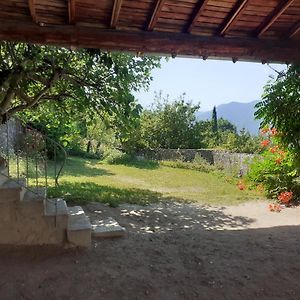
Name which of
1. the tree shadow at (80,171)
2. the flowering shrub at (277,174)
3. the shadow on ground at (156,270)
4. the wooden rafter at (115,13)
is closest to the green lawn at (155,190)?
the flowering shrub at (277,174)

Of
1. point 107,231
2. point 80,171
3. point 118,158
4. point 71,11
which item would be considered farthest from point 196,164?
point 71,11

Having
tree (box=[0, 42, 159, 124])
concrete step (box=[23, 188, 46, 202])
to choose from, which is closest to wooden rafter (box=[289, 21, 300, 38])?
tree (box=[0, 42, 159, 124])

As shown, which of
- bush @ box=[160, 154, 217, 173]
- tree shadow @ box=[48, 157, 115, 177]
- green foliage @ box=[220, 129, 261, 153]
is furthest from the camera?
green foliage @ box=[220, 129, 261, 153]

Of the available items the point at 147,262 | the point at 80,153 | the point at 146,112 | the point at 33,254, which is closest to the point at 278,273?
the point at 147,262

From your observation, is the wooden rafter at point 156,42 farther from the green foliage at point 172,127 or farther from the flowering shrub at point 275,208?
the green foliage at point 172,127

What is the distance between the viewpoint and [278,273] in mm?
4051

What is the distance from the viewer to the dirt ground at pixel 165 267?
359cm

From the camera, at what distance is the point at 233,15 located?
12.7 ft

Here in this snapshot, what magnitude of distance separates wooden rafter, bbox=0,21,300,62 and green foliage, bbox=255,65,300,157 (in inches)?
93.0

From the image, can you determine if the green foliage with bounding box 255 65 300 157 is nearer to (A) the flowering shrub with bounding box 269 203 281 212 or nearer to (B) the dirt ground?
(A) the flowering shrub with bounding box 269 203 281 212

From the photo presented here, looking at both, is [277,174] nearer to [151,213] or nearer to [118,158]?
[151,213]

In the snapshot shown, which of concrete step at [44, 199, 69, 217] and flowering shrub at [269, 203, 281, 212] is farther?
flowering shrub at [269, 203, 281, 212]

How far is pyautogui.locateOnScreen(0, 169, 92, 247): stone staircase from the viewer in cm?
439

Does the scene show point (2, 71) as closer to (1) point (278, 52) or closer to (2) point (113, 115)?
(2) point (113, 115)
